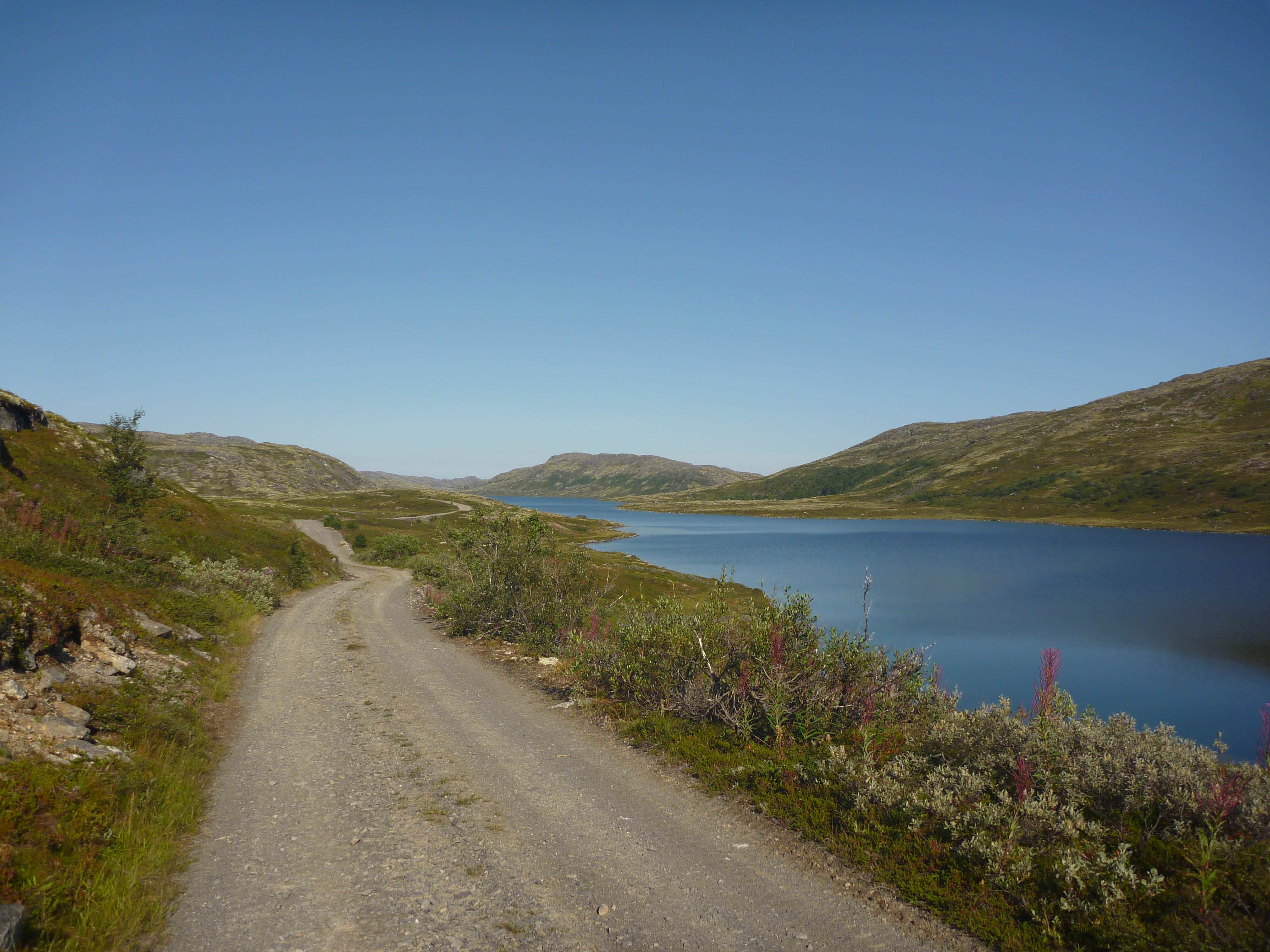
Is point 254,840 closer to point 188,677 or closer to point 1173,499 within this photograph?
point 188,677

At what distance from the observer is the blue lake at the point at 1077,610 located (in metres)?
Result: 39.7

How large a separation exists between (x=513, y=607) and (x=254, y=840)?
19.0 m

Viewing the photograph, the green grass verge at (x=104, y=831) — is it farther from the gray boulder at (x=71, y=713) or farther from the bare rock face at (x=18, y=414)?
the bare rock face at (x=18, y=414)

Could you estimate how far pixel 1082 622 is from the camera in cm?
6091

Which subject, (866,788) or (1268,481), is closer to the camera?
(866,788)

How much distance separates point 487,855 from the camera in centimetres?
948

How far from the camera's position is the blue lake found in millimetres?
39719

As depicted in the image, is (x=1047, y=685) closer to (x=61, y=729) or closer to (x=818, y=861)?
(x=818, y=861)

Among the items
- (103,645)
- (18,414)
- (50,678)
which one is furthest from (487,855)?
(18,414)

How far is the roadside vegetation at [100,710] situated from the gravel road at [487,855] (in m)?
0.74

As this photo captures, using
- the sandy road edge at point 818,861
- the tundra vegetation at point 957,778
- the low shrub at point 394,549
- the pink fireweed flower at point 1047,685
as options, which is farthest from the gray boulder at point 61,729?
the low shrub at point 394,549

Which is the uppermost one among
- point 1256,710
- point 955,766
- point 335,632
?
point 955,766

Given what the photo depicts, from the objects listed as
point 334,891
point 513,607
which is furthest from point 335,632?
point 334,891

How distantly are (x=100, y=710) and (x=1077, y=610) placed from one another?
81.4 meters
